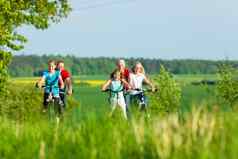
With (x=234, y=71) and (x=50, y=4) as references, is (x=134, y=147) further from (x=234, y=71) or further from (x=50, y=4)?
(x=234, y=71)

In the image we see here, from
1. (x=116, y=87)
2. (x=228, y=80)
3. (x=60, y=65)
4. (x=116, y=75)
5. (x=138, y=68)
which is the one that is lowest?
(x=228, y=80)

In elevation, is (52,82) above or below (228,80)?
above

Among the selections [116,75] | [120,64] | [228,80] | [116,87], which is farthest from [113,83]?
[228,80]

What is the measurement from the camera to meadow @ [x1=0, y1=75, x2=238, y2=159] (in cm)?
599

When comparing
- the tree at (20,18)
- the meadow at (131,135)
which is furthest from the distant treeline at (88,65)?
the meadow at (131,135)

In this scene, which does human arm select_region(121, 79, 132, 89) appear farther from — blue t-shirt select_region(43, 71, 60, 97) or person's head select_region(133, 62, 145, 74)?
blue t-shirt select_region(43, 71, 60, 97)

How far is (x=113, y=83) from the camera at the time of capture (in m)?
19.8

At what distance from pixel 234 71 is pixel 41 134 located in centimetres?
9068

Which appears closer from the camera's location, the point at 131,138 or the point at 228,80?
the point at 131,138

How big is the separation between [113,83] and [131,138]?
12891 mm

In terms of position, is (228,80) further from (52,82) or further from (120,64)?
(120,64)


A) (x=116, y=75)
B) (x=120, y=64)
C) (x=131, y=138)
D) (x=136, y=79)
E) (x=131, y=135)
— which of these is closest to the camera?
(x=131, y=138)

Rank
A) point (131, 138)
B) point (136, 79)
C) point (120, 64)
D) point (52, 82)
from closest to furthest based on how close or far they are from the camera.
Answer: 1. point (131, 138)
2. point (120, 64)
3. point (52, 82)
4. point (136, 79)

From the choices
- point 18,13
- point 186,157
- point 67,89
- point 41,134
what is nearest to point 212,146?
point 186,157
